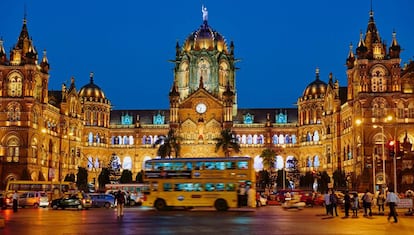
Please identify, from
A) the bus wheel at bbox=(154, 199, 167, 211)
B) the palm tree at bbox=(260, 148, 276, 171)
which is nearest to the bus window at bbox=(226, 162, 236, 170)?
the bus wheel at bbox=(154, 199, 167, 211)

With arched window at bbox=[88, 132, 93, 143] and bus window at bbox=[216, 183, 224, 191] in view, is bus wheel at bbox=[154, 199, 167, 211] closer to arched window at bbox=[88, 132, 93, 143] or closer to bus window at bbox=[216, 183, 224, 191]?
bus window at bbox=[216, 183, 224, 191]

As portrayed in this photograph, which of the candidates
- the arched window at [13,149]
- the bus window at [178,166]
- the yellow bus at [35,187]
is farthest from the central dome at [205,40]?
the bus window at [178,166]

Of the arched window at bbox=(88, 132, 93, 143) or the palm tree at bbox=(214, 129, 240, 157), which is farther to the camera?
the arched window at bbox=(88, 132, 93, 143)

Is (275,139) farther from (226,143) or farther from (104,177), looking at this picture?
(104,177)

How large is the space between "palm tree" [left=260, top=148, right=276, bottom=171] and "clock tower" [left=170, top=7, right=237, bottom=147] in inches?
358

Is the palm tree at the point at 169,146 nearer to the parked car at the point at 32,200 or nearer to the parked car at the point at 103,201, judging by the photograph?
the parked car at the point at 103,201

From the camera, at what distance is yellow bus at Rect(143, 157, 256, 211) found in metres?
55.2

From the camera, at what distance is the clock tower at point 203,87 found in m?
132

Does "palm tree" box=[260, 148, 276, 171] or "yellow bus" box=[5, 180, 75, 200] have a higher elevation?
"palm tree" box=[260, 148, 276, 171]

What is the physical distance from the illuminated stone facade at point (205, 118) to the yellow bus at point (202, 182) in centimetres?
2811

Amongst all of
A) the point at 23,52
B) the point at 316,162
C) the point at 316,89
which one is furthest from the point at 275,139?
the point at 23,52

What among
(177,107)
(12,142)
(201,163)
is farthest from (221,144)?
(201,163)

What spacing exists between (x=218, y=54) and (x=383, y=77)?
51.6 m

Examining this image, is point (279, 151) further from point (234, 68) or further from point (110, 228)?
point (110, 228)
